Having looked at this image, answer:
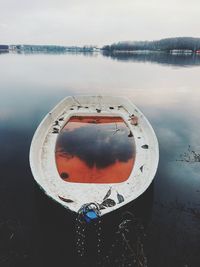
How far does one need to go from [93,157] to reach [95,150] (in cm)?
78

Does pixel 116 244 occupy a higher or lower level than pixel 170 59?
lower

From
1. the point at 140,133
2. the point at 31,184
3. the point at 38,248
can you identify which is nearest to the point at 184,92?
the point at 140,133

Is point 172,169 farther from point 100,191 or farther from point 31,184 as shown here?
point 31,184

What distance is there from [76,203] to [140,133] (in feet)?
18.6

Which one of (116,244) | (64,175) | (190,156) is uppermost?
(64,175)

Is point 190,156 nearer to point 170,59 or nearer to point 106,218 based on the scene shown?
point 106,218

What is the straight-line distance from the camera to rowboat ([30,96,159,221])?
5.66 meters

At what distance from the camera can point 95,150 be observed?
908 centimetres

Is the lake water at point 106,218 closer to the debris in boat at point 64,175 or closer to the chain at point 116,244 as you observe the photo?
the chain at point 116,244

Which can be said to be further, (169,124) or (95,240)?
(169,124)

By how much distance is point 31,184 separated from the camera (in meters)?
8.05

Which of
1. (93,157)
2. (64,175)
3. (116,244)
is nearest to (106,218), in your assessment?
(116,244)

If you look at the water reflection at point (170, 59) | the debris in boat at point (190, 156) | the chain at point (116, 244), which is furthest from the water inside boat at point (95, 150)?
the water reflection at point (170, 59)

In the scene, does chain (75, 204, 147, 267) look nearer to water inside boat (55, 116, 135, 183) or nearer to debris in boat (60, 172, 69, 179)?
water inside boat (55, 116, 135, 183)
